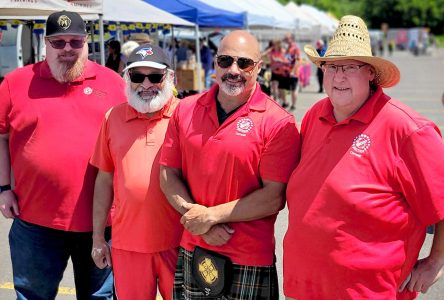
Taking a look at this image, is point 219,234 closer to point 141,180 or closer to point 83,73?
point 141,180

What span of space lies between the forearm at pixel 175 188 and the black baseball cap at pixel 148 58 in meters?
0.52

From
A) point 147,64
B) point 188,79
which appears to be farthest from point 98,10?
point 188,79

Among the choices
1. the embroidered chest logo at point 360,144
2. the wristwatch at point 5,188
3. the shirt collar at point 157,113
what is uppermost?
the shirt collar at point 157,113

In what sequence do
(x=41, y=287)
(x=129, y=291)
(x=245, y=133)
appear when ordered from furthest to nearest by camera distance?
(x=41, y=287)
(x=129, y=291)
(x=245, y=133)

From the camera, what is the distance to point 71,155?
302 cm

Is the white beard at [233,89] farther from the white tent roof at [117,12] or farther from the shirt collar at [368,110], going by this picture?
the white tent roof at [117,12]

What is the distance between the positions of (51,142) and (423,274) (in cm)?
193

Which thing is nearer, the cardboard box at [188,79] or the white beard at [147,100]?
the white beard at [147,100]

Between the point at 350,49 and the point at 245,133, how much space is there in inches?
22.7

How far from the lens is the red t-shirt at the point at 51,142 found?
9.89 feet

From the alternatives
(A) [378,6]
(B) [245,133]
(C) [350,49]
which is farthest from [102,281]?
(A) [378,6]

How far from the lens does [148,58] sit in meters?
2.83

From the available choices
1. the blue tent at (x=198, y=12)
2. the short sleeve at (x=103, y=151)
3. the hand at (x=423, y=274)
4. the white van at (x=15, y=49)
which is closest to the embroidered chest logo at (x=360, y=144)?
the hand at (x=423, y=274)

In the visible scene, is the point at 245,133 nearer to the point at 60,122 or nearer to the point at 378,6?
the point at 60,122
